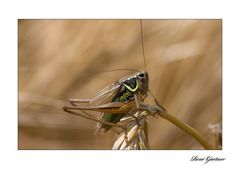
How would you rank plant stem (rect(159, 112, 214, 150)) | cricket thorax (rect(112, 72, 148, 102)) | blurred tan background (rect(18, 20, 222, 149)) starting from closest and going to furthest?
plant stem (rect(159, 112, 214, 150)), cricket thorax (rect(112, 72, 148, 102)), blurred tan background (rect(18, 20, 222, 149))

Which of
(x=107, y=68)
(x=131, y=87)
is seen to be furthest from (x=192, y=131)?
(x=107, y=68)

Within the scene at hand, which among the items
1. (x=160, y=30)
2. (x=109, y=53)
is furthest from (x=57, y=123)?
(x=160, y=30)

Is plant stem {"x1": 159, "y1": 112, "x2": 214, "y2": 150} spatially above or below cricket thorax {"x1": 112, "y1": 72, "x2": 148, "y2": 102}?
below

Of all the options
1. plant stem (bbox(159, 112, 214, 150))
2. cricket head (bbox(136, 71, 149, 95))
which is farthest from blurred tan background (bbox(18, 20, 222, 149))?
plant stem (bbox(159, 112, 214, 150))

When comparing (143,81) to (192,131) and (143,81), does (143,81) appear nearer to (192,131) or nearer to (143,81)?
(143,81)

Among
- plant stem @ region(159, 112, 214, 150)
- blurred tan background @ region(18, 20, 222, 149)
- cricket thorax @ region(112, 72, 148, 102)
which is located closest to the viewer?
plant stem @ region(159, 112, 214, 150)

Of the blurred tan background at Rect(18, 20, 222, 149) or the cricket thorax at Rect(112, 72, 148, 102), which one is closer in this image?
the cricket thorax at Rect(112, 72, 148, 102)

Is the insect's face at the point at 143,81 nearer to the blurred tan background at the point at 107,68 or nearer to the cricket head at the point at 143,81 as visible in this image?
the cricket head at the point at 143,81

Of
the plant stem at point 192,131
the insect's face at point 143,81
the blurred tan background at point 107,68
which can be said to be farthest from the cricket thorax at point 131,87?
the plant stem at point 192,131

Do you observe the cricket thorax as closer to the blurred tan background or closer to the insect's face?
the insect's face
